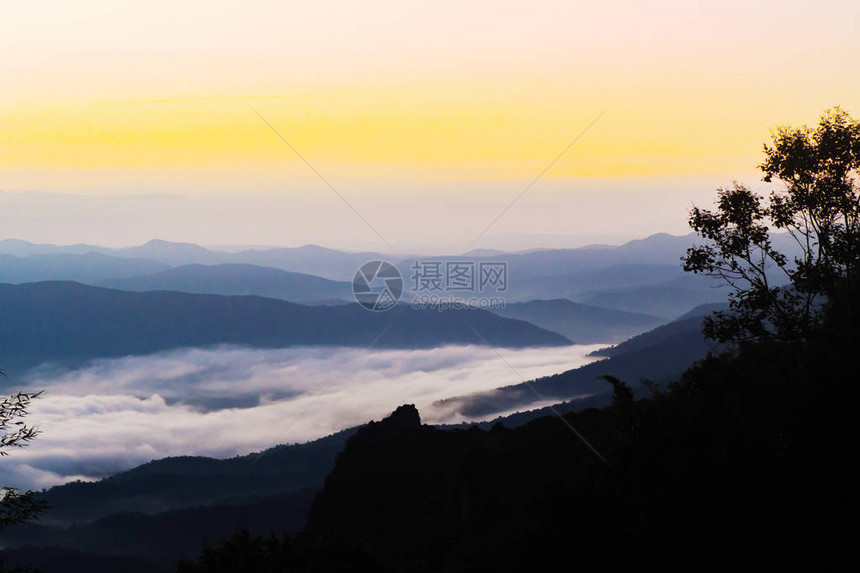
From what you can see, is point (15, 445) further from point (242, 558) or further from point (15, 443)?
point (242, 558)

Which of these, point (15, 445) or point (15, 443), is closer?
point (15, 443)

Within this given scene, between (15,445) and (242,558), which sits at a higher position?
(15,445)

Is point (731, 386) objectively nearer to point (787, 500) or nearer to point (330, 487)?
point (787, 500)

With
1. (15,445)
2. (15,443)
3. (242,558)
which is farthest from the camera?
(242,558)

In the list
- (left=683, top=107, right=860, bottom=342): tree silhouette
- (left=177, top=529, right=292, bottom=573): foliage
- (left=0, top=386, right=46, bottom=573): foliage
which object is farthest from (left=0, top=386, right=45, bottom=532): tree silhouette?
(left=683, top=107, right=860, bottom=342): tree silhouette

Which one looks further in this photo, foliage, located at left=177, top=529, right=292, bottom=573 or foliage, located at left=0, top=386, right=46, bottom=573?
foliage, located at left=177, top=529, right=292, bottom=573

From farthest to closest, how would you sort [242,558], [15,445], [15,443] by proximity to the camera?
1. [242,558]
2. [15,445]
3. [15,443]

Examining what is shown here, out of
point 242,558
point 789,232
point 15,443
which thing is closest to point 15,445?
point 15,443

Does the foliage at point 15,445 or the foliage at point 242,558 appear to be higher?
the foliage at point 15,445

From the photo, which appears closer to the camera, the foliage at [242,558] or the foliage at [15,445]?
the foliage at [15,445]

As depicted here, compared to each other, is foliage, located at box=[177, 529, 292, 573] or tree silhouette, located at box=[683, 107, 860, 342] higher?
tree silhouette, located at box=[683, 107, 860, 342]

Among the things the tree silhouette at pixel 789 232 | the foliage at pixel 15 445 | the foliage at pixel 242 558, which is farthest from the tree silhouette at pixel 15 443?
the tree silhouette at pixel 789 232

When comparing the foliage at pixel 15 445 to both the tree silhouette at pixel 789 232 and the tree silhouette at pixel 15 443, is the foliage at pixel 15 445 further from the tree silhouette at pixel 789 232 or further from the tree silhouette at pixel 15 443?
the tree silhouette at pixel 789 232

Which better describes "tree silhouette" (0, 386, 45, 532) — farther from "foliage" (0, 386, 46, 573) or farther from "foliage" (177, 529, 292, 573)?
"foliage" (177, 529, 292, 573)
